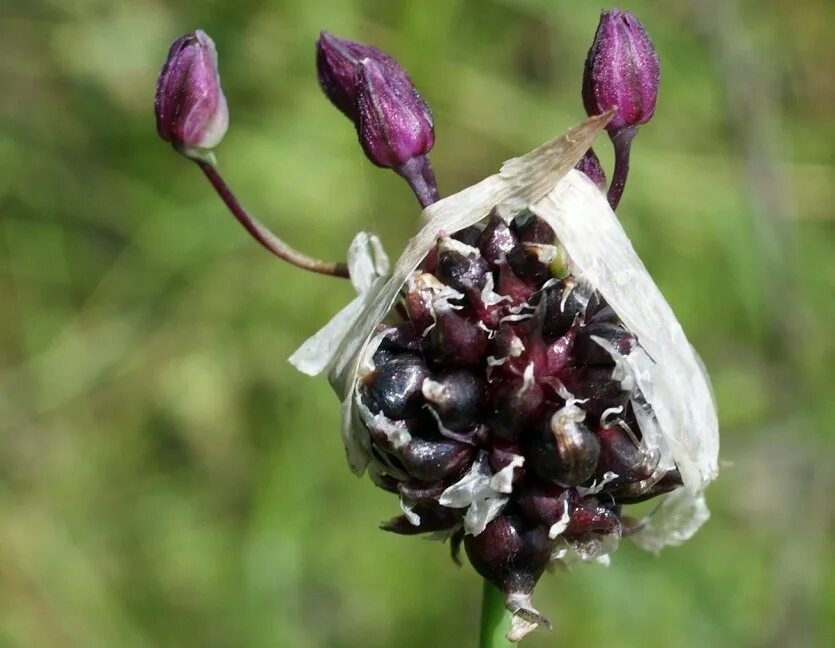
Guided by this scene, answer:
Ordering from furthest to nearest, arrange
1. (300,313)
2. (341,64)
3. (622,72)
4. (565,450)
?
(300,313)
(341,64)
(622,72)
(565,450)

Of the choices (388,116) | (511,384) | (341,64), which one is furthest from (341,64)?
(511,384)

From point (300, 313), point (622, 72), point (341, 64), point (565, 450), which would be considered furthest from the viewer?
point (300, 313)

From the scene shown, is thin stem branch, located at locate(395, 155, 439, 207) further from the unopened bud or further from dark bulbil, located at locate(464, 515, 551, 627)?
dark bulbil, located at locate(464, 515, 551, 627)

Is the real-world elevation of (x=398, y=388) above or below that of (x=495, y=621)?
above

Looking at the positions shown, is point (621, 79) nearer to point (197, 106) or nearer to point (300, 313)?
point (197, 106)

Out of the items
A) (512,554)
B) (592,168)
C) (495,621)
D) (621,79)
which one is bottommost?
(495,621)

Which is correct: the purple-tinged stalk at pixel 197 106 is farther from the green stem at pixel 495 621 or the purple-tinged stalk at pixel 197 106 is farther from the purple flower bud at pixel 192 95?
the green stem at pixel 495 621

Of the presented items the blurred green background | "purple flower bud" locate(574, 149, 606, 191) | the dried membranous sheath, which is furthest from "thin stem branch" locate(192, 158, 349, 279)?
the blurred green background
